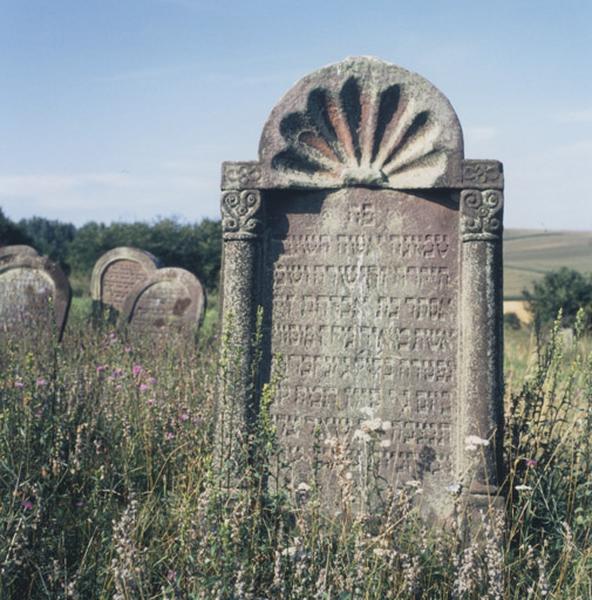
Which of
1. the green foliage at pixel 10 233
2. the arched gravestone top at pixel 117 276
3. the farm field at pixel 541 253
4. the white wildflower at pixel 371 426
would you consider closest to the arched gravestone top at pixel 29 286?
the arched gravestone top at pixel 117 276

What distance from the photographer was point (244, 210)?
4.48 metres

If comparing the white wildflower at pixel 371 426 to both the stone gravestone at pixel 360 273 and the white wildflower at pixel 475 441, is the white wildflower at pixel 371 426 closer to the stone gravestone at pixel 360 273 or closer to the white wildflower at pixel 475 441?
the white wildflower at pixel 475 441

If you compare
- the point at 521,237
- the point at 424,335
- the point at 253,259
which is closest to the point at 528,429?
the point at 424,335

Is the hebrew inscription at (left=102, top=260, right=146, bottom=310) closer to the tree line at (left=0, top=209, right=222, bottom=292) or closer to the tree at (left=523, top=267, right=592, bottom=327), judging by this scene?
the tree at (left=523, top=267, right=592, bottom=327)

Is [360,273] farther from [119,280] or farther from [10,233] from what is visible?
[10,233]

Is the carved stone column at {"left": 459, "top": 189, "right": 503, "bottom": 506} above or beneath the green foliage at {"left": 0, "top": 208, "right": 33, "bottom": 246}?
beneath

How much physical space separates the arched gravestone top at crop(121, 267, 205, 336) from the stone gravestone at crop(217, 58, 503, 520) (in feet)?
23.7

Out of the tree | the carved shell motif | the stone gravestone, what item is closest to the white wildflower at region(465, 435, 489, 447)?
the stone gravestone

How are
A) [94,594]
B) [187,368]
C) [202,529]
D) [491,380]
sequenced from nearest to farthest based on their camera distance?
[202,529]
[94,594]
[491,380]
[187,368]

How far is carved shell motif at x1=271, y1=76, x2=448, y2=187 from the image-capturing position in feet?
14.7

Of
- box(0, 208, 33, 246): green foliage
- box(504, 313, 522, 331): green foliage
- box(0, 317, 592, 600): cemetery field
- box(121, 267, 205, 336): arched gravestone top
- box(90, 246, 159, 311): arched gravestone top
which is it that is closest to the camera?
box(0, 317, 592, 600): cemetery field

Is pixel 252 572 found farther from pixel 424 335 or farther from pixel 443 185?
pixel 443 185

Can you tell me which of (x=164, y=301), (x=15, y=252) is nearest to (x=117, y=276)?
(x=164, y=301)

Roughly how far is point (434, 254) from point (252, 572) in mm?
2053
